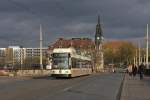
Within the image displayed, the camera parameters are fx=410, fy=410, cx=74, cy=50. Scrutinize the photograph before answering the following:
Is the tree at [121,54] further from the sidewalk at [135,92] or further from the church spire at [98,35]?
the sidewalk at [135,92]

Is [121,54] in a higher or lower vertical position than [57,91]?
higher

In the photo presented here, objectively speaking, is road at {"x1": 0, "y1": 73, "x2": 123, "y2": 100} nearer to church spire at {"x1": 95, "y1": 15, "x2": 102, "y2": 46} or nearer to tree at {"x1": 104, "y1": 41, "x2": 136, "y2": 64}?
tree at {"x1": 104, "y1": 41, "x2": 136, "y2": 64}

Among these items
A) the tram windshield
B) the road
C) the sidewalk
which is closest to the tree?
the tram windshield

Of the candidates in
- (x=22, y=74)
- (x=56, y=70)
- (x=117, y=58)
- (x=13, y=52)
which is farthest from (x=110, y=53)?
(x=56, y=70)

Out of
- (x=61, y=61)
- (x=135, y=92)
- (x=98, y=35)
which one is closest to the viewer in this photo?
(x=135, y=92)

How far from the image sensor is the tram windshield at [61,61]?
50781mm

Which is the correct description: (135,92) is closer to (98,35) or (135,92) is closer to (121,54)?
(121,54)

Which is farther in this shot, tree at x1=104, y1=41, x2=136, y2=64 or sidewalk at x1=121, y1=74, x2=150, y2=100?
tree at x1=104, y1=41, x2=136, y2=64

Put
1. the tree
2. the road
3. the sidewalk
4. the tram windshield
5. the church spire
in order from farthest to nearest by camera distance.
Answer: the church spire, the tree, the tram windshield, the road, the sidewalk

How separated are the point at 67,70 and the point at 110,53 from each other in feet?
429

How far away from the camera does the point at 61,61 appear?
5084cm

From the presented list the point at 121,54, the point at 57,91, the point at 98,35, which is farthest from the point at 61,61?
the point at 98,35

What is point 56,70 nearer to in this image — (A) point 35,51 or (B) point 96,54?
(B) point 96,54

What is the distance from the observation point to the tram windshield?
5078 centimetres
